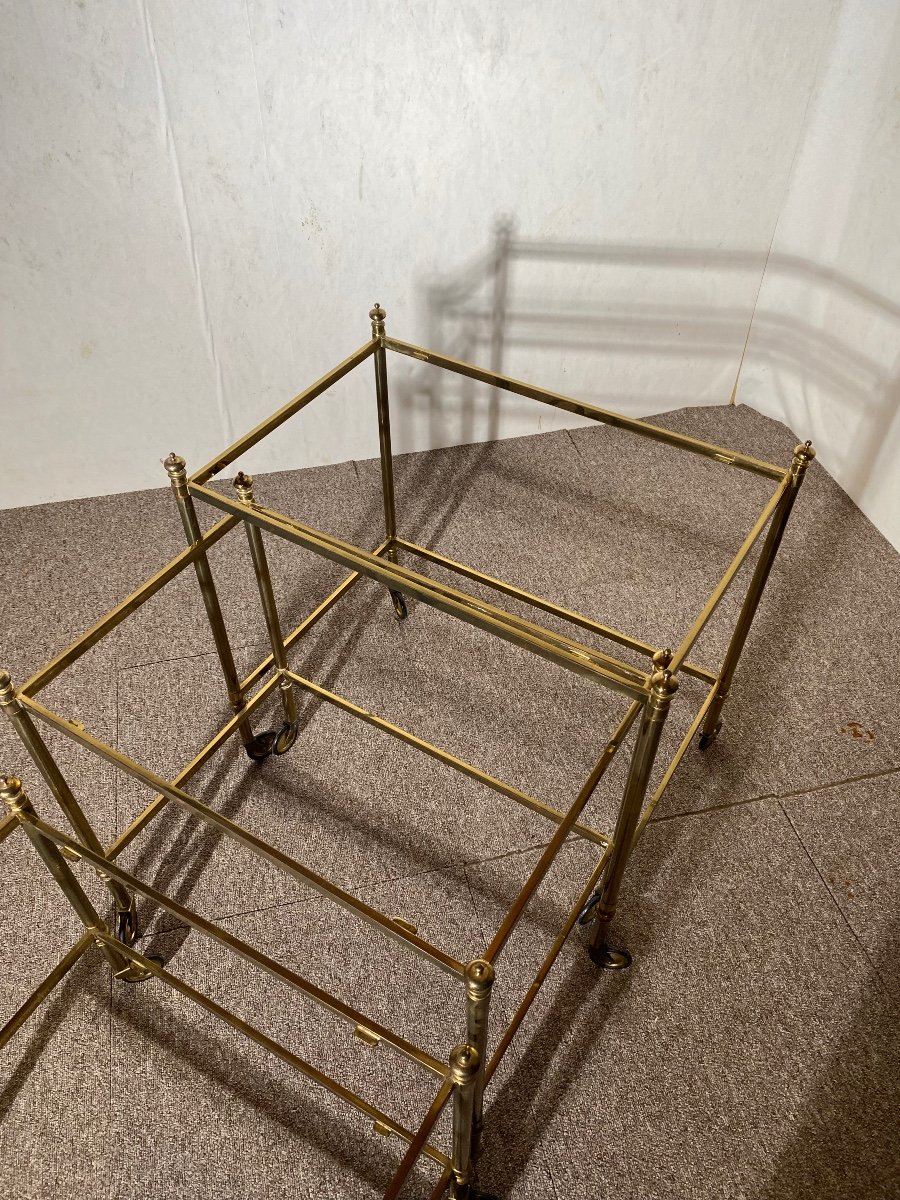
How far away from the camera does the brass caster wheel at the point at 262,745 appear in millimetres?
1909

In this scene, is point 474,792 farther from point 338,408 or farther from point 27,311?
point 27,311

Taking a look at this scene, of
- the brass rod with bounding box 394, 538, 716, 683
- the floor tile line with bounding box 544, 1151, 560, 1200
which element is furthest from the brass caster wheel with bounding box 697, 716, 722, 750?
the floor tile line with bounding box 544, 1151, 560, 1200

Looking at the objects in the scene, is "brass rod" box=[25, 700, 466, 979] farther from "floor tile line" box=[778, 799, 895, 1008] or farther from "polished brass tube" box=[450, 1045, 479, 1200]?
"floor tile line" box=[778, 799, 895, 1008]

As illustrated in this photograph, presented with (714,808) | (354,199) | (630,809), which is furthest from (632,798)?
(354,199)

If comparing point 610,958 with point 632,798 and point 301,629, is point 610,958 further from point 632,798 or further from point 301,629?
point 301,629

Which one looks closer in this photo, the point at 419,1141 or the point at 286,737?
the point at 419,1141

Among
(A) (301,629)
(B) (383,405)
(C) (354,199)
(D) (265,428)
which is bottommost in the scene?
(A) (301,629)

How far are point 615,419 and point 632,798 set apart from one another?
0.71m

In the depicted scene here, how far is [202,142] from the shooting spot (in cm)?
208

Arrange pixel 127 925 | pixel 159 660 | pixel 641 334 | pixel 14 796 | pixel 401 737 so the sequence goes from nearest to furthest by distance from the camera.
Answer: pixel 14 796 < pixel 127 925 < pixel 401 737 < pixel 159 660 < pixel 641 334

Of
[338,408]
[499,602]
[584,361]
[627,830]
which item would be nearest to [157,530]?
[338,408]

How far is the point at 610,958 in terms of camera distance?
5.30 feet

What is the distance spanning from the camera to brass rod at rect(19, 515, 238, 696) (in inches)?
47.8

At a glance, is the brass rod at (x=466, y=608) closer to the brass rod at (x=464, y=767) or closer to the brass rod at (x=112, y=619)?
the brass rod at (x=112, y=619)
